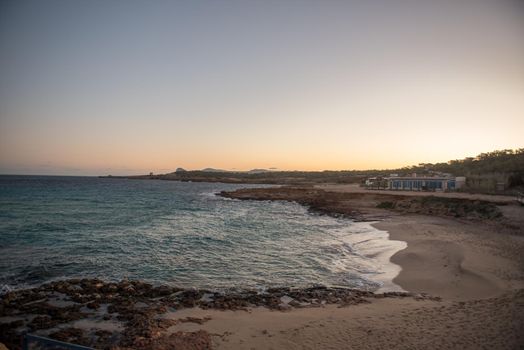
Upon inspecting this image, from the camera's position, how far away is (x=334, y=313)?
29.8 feet

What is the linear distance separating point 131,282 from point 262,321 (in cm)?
600

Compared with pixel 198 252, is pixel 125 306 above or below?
above

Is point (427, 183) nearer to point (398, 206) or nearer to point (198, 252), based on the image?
point (398, 206)

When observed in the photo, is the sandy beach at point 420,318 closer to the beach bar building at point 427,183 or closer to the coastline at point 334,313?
the coastline at point 334,313

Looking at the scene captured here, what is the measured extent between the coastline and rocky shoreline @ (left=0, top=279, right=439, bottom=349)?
0.04 m

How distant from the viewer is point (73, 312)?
9.12 metres

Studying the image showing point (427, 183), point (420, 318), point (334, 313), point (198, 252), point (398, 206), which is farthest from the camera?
point (427, 183)

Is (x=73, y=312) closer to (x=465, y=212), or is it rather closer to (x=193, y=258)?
(x=193, y=258)

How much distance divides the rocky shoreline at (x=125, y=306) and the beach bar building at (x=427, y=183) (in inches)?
1708

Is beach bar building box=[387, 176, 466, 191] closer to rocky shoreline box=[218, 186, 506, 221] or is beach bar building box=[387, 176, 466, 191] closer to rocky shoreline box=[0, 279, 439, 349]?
rocky shoreline box=[218, 186, 506, 221]

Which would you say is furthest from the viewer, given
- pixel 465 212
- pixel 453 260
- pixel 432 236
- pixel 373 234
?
pixel 465 212

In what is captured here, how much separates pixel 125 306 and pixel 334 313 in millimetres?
6603

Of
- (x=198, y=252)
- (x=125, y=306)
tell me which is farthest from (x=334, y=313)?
(x=198, y=252)

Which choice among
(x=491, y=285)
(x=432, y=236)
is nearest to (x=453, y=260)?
(x=491, y=285)
